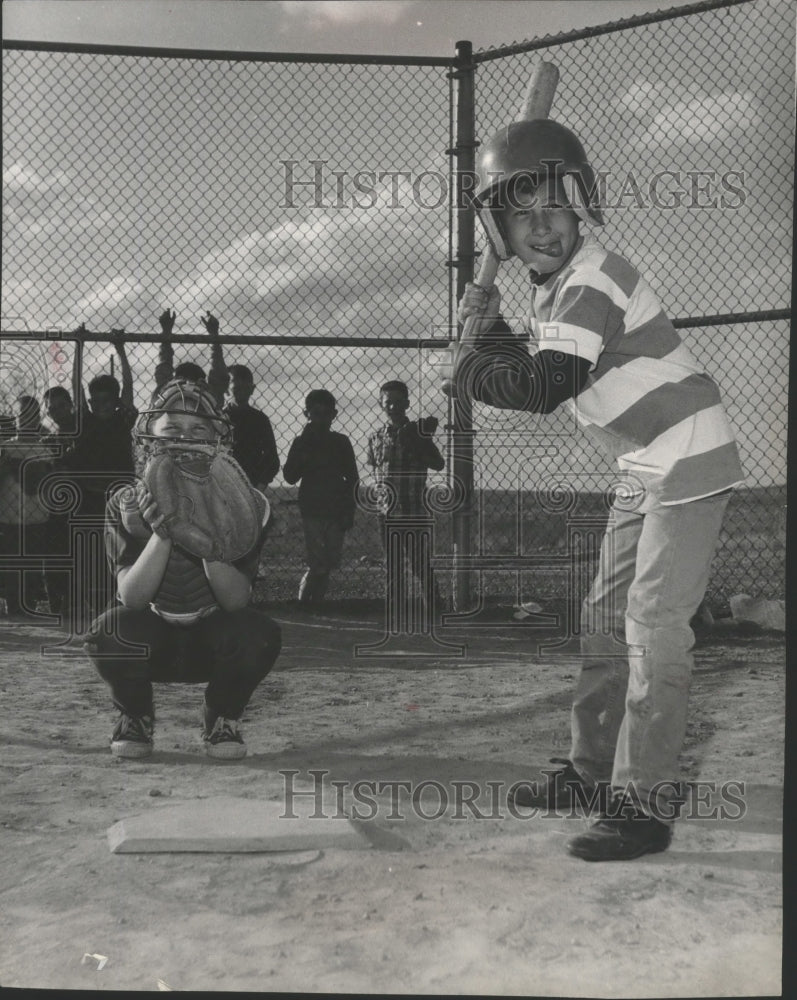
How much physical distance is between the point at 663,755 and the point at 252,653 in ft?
4.12

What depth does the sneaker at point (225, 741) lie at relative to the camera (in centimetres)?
318

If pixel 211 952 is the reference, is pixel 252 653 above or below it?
above

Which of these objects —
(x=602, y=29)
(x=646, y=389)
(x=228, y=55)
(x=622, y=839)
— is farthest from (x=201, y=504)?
(x=602, y=29)

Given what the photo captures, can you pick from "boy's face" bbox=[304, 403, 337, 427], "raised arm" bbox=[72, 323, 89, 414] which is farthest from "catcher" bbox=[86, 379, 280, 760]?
"boy's face" bbox=[304, 403, 337, 427]

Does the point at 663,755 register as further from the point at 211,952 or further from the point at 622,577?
the point at 211,952

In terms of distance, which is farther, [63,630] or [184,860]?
[63,630]

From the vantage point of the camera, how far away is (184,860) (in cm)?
241

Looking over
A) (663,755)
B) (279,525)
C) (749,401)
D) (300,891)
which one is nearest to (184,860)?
(300,891)

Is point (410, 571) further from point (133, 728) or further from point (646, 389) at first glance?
point (646, 389)

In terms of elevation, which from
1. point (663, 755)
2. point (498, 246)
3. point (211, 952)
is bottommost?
point (211, 952)

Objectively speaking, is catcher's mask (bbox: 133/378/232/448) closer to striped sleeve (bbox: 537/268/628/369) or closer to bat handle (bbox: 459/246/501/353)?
bat handle (bbox: 459/246/501/353)

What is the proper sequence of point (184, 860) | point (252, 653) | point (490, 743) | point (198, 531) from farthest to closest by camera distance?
point (490, 743) < point (252, 653) < point (198, 531) < point (184, 860)

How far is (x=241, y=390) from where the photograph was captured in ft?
14.1

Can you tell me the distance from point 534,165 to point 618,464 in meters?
0.76
